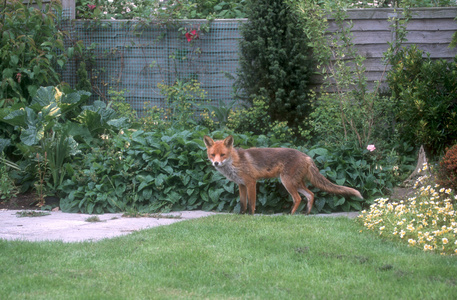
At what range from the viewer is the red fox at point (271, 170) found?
21.2ft

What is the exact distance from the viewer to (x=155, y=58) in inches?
404

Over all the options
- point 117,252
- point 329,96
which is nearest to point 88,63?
point 329,96

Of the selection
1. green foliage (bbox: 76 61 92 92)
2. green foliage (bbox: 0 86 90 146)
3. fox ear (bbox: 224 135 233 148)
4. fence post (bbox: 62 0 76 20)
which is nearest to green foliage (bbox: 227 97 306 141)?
fox ear (bbox: 224 135 233 148)

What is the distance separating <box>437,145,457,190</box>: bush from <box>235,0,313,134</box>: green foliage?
3.08 meters

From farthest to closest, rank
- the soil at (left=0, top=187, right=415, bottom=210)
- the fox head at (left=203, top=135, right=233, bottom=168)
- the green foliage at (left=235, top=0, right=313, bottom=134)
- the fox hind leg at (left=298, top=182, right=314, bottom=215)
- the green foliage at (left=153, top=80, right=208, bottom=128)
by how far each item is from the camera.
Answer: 1. the green foliage at (left=153, top=80, right=208, bottom=128)
2. the green foliage at (left=235, top=0, right=313, bottom=134)
3. the soil at (left=0, top=187, right=415, bottom=210)
4. the fox hind leg at (left=298, top=182, right=314, bottom=215)
5. the fox head at (left=203, top=135, right=233, bottom=168)

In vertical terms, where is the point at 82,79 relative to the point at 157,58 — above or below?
below

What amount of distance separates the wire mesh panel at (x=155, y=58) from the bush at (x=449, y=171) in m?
4.72

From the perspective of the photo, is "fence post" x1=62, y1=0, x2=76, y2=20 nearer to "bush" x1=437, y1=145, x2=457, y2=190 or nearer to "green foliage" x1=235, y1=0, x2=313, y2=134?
"green foliage" x1=235, y1=0, x2=313, y2=134

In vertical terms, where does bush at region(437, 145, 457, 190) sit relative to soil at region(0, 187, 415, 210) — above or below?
above

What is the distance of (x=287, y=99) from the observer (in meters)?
8.73

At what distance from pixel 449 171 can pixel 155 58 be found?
20.8 ft

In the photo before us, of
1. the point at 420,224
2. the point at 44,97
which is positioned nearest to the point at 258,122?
the point at 44,97

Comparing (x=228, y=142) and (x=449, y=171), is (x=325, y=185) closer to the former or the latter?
(x=228, y=142)

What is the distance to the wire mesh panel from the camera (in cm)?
991
